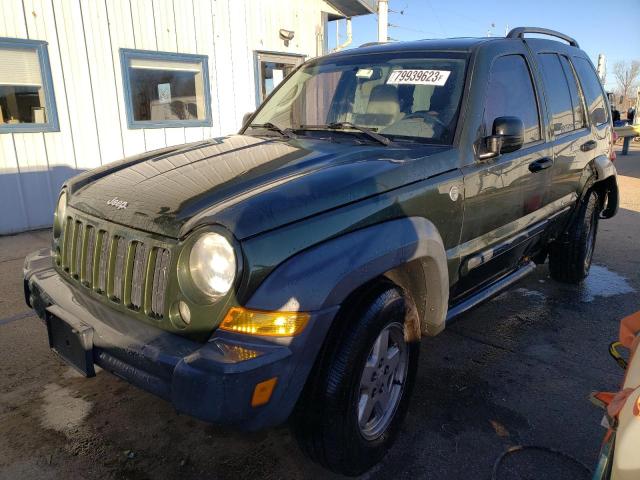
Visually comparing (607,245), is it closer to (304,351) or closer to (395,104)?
(395,104)

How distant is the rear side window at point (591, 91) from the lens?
425cm

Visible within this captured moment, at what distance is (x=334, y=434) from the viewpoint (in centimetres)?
203

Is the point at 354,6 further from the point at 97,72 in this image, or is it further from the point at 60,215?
the point at 60,215

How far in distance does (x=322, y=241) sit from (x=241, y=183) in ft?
1.67

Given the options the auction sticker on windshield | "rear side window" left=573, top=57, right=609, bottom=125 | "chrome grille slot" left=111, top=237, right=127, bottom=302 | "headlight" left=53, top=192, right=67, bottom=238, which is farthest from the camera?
"rear side window" left=573, top=57, right=609, bottom=125

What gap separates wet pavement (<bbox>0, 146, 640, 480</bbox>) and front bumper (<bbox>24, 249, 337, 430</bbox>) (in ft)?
0.69

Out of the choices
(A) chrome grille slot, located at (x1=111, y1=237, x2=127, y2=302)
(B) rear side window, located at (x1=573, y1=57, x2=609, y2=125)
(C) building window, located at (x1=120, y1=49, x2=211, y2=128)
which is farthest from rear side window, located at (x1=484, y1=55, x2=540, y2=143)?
(C) building window, located at (x1=120, y1=49, x2=211, y2=128)

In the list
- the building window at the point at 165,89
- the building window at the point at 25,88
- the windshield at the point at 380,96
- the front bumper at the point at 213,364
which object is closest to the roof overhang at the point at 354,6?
the building window at the point at 165,89

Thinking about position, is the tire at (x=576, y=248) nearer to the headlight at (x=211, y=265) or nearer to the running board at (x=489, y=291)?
the running board at (x=489, y=291)

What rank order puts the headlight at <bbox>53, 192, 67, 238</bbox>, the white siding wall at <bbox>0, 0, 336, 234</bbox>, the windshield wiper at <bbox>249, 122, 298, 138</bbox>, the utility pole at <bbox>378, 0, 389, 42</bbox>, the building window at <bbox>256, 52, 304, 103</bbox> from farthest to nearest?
the utility pole at <bbox>378, 0, 389, 42</bbox> → the building window at <bbox>256, 52, 304, 103</bbox> → the white siding wall at <bbox>0, 0, 336, 234</bbox> → the windshield wiper at <bbox>249, 122, 298, 138</bbox> → the headlight at <bbox>53, 192, 67, 238</bbox>

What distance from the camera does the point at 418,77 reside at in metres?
2.95

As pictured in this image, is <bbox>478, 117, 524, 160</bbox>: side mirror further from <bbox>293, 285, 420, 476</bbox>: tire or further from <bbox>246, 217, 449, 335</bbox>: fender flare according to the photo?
<bbox>293, 285, 420, 476</bbox>: tire

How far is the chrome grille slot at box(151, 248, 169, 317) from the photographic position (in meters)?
1.93

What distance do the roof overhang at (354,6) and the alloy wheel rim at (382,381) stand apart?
28.1ft
